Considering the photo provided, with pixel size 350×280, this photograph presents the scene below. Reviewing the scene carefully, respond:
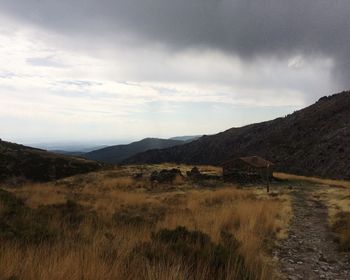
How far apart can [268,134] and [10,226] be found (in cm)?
12014

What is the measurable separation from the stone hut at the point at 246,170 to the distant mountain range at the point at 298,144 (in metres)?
35.9

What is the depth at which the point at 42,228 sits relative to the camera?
6.88m

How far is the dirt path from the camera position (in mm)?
6805

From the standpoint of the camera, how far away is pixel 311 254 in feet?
26.9

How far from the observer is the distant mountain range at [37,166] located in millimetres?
36375

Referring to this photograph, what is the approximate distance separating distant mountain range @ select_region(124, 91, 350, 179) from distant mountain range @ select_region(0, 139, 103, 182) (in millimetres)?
44147

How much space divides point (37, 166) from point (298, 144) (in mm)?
71414

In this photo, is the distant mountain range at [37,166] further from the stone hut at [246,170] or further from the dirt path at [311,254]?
the dirt path at [311,254]

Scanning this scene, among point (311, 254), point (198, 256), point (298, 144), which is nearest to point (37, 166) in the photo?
point (311, 254)

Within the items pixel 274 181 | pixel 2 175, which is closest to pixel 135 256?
pixel 274 181

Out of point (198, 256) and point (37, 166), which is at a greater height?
point (37, 166)

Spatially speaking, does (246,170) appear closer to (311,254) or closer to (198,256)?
(311,254)

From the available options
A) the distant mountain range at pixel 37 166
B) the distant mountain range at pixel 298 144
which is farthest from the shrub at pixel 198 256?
the distant mountain range at pixel 298 144

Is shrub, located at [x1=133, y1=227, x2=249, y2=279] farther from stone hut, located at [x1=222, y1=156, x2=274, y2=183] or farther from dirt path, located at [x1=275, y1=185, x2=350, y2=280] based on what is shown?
stone hut, located at [x1=222, y1=156, x2=274, y2=183]
